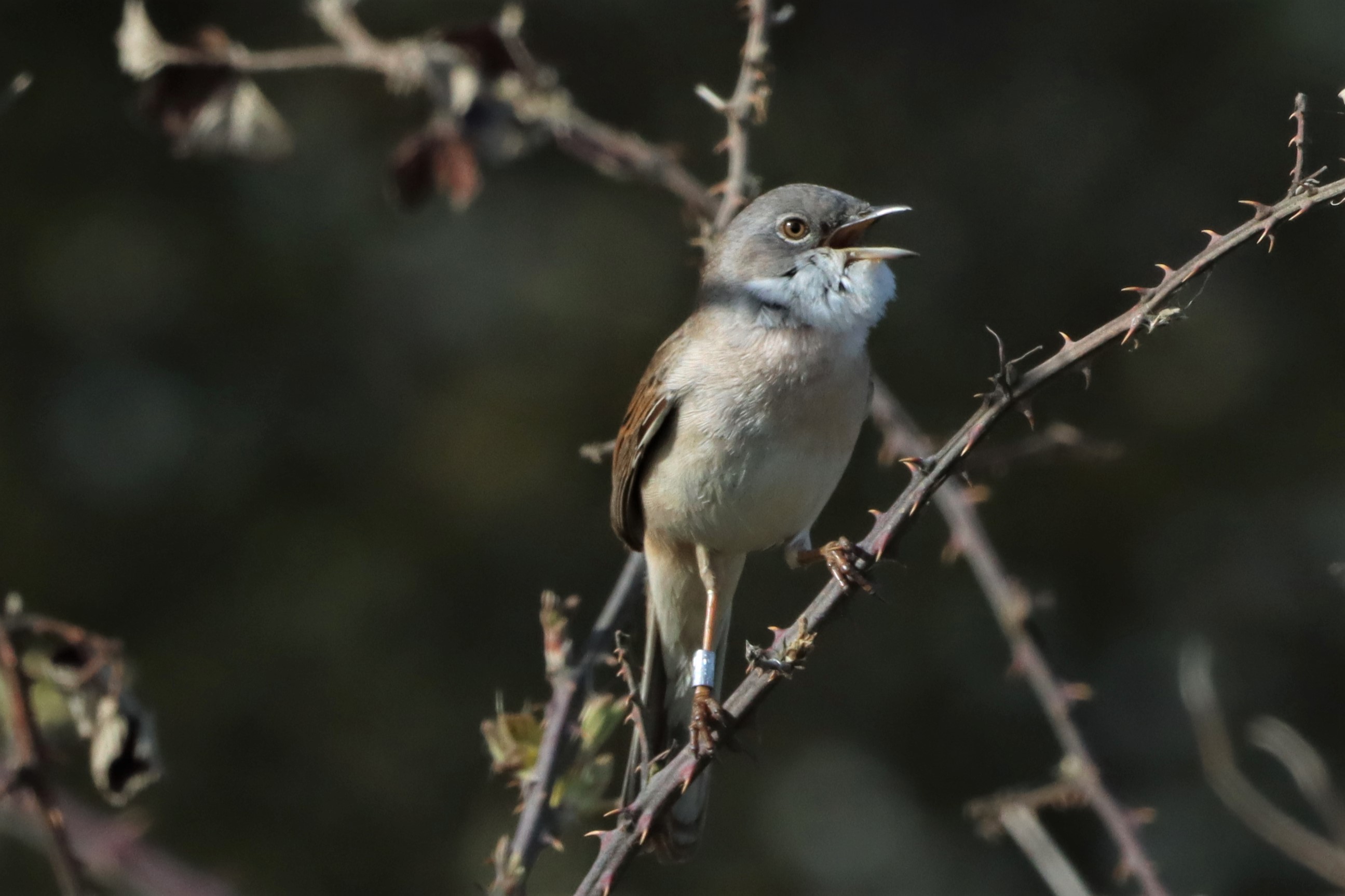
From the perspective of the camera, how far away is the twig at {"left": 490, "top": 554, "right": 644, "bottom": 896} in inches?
100

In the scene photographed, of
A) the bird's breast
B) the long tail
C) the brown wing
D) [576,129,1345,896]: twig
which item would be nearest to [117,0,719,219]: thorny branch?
the brown wing

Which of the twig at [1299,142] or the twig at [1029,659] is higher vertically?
the twig at [1299,142]

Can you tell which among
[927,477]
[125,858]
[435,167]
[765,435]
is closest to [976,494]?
[765,435]

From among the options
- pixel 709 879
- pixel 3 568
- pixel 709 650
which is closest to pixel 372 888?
pixel 709 879

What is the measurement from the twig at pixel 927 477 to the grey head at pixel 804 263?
1157mm

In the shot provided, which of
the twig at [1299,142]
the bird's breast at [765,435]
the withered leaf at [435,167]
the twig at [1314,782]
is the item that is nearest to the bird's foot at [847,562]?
the bird's breast at [765,435]

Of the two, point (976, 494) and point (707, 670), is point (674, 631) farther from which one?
point (976, 494)

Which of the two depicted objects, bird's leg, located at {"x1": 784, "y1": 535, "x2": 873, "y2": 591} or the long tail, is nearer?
bird's leg, located at {"x1": 784, "y1": 535, "x2": 873, "y2": 591}

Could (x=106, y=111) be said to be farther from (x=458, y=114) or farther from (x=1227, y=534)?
(x=1227, y=534)

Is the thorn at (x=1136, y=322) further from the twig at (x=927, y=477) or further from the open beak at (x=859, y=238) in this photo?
the open beak at (x=859, y=238)

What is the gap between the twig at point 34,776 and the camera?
88.3 inches

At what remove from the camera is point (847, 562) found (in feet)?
10.3

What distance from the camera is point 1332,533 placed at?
7.36 metres

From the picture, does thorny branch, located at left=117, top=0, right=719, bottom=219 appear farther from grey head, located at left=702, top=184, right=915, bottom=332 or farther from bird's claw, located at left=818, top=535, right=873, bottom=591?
bird's claw, located at left=818, top=535, right=873, bottom=591
